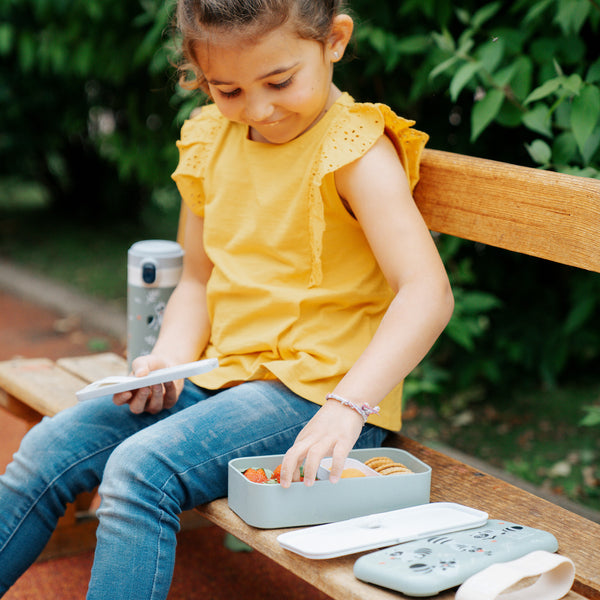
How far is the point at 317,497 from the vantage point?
1.44 meters

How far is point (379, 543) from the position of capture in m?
1.33

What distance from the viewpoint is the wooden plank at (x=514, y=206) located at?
1659 millimetres

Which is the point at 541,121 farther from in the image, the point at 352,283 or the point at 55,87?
the point at 55,87

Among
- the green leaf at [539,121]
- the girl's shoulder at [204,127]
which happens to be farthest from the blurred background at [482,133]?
the girl's shoulder at [204,127]

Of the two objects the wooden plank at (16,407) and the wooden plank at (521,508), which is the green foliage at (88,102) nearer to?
the wooden plank at (16,407)

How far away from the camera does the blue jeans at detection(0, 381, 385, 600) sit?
57.5 inches

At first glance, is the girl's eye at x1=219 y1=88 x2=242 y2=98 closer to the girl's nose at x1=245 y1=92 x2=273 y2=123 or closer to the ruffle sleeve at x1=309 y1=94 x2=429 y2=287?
the girl's nose at x1=245 y1=92 x2=273 y2=123

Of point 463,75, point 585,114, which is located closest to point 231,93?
point 463,75

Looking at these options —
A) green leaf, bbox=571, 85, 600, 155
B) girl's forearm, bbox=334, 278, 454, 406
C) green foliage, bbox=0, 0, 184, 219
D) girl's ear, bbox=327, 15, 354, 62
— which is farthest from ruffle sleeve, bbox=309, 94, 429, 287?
green foliage, bbox=0, 0, 184, 219

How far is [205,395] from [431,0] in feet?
4.50

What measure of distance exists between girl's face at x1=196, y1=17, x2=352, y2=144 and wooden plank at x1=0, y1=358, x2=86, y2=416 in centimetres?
88

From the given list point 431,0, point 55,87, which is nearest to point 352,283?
point 431,0

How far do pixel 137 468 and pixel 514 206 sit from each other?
3.06 ft

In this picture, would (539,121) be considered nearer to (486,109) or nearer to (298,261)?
(486,109)
